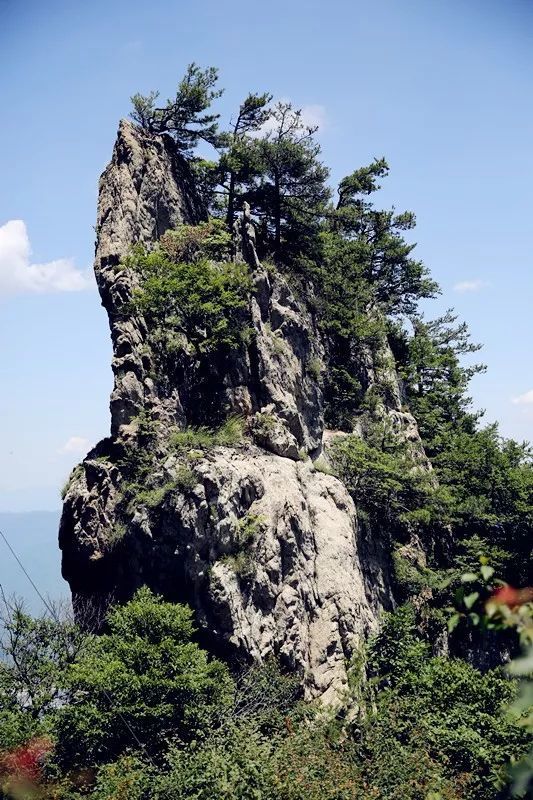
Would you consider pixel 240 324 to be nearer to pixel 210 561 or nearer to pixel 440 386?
pixel 210 561

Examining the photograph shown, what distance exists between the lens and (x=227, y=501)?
2438cm

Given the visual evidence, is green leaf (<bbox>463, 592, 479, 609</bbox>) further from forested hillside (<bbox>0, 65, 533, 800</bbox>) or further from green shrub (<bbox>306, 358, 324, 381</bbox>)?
green shrub (<bbox>306, 358, 324, 381</bbox>)

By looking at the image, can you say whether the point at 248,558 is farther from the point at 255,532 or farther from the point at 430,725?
the point at 430,725

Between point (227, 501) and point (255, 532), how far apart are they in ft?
5.50

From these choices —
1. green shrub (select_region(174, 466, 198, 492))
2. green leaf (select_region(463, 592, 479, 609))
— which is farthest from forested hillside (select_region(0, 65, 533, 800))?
green leaf (select_region(463, 592, 479, 609))

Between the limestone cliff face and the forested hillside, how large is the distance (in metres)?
0.10

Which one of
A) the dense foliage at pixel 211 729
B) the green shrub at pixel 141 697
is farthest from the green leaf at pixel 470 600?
the green shrub at pixel 141 697

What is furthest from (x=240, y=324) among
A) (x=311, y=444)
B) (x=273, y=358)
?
(x=311, y=444)

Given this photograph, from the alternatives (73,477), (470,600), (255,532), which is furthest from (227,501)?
(470,600)

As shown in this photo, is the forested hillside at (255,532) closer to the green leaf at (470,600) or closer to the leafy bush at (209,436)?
the leafy bush at (209,436)

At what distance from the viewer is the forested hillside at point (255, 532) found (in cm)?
1898

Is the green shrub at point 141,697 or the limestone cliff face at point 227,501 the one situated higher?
the limestone cliff face at point 227,501

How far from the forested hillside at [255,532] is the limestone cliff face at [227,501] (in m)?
0.10

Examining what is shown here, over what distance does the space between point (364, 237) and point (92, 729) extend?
33845mm
